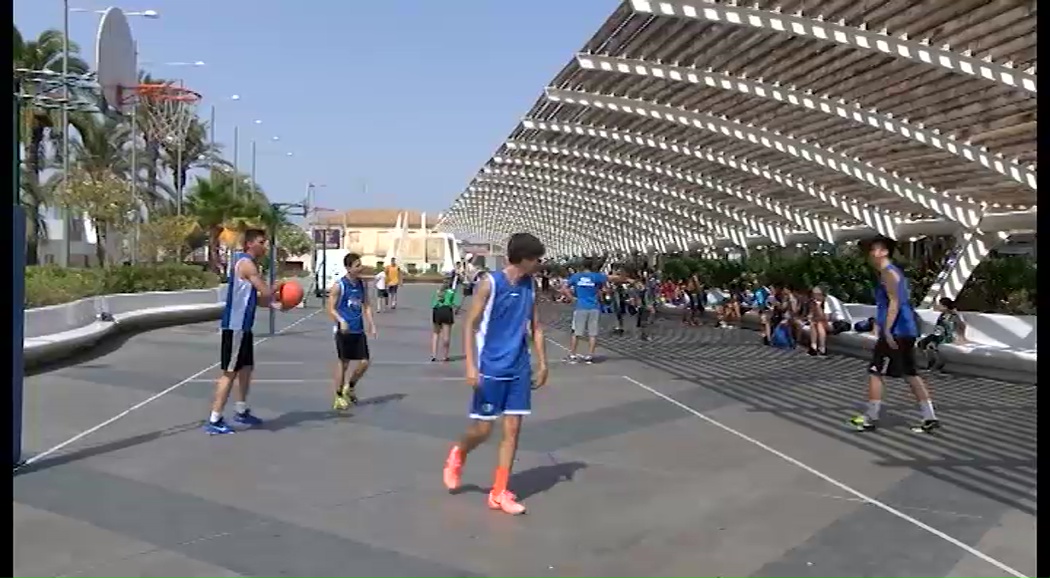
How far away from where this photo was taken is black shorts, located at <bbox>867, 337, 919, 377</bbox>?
8484 millimetres

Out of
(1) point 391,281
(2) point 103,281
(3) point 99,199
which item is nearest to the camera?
(2) point 103,281

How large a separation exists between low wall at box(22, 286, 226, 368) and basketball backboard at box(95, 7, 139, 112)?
8.63 feet

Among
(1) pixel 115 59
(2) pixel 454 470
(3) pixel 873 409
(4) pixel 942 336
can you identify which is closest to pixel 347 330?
(1) pixel 115 59

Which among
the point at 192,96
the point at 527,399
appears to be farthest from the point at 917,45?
the point at 192,96

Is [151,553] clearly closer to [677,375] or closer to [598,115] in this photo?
[677,375]

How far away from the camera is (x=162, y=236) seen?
36.6 metres

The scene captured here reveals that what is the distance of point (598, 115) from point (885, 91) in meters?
8.59

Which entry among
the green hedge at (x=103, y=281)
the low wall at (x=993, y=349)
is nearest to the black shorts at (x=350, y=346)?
the green hedge at (x=103, y=281)

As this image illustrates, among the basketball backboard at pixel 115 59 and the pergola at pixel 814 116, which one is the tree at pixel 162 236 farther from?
the basketball backboard at pixel 115 59

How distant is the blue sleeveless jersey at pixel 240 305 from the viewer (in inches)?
316

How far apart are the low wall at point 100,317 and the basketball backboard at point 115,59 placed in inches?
104

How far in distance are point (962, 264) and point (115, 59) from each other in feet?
51.5

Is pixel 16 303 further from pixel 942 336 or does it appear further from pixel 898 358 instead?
pixel 942 336

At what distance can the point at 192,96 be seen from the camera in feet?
113
